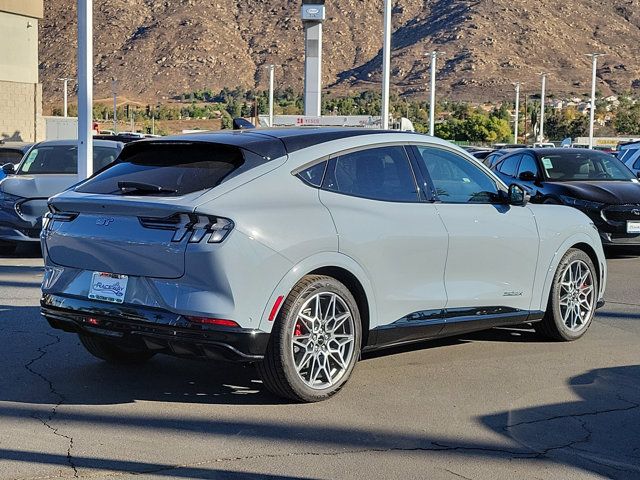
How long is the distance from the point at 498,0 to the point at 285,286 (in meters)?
114

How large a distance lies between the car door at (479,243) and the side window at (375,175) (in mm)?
214

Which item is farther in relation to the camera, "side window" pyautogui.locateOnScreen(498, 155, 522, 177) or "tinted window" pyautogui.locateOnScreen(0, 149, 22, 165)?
"tinted window" pyautogui.locateOnScreen(0, 149, 22, 165)

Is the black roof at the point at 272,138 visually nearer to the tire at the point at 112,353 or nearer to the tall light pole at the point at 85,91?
the tire at the point at 112,353

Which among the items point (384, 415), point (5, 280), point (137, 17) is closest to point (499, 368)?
point (384, 415)

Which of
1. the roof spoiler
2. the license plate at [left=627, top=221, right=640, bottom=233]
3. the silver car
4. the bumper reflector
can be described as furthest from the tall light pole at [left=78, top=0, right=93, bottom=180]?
the bumper reflector

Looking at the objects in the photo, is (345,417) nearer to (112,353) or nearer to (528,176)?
(112,353)

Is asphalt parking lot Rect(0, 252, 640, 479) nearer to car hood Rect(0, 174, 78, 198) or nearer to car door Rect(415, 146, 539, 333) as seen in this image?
car door Rect(415, 146, 539, 333)

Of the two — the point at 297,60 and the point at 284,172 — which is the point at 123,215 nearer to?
the point at 284,172

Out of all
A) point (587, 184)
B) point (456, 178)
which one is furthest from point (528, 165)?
point (456, 178)

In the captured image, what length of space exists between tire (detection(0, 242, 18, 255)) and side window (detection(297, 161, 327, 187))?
386 inches

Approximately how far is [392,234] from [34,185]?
892 cm

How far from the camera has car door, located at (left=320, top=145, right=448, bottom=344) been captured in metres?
6.68

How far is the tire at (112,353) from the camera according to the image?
7.38m

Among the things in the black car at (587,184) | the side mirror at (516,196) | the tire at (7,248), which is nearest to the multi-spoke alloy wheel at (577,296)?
the side mirror at (516,196)
